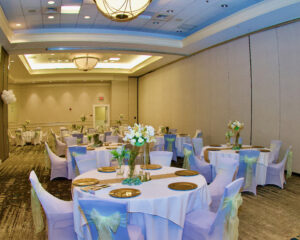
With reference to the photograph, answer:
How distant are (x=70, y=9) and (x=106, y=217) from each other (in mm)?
6188

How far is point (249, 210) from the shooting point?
4180mm

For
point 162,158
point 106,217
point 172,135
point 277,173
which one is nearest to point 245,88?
point 172,135

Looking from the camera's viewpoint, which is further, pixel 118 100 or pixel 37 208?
pixel 118 100

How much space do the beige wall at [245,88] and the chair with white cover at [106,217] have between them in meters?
5.92

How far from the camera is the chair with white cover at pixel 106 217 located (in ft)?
6.61

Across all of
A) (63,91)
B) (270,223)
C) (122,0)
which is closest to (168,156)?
(270,223)

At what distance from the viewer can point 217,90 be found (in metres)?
9.32

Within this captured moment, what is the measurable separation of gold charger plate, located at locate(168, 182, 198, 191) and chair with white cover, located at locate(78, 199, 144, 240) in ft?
2.81

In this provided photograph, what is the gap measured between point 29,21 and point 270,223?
7653mm

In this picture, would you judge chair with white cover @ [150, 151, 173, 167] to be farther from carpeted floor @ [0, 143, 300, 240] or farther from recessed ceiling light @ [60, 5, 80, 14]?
recessed ceiling light @ [60, 5, 80, 14]

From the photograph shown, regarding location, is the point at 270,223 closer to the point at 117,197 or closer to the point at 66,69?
the point at 117,197

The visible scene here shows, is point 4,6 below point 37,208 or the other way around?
the other way around

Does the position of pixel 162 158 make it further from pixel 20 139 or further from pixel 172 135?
pixel 20 139

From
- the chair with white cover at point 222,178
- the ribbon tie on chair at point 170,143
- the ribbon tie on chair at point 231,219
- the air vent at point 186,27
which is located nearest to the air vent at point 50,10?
the air vent at point 186,27
